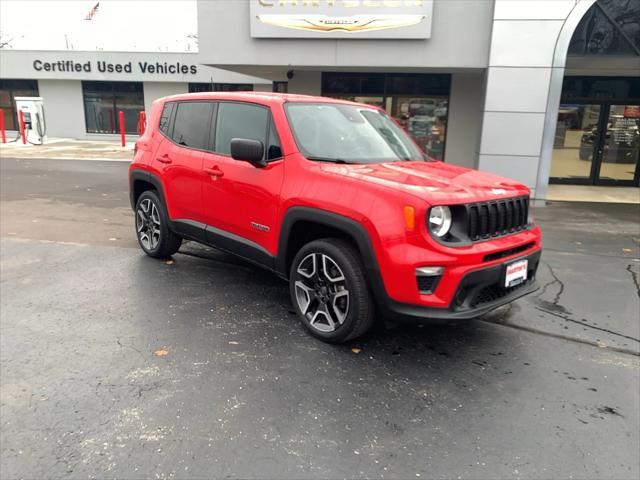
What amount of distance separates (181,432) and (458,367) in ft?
6.45

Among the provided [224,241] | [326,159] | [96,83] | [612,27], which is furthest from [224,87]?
[326,159]

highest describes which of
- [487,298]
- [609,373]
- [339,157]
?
[339,157]

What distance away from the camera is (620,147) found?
1301 cm

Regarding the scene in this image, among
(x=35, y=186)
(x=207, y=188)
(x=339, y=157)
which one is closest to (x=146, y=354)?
(x=207, y=188)

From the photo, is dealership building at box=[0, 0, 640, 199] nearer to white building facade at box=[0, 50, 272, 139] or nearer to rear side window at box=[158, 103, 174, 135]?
rear side window at box=[158, 103, 174, 135]

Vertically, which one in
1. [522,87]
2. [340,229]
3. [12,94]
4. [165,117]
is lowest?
[340,229]

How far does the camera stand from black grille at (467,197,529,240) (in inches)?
134

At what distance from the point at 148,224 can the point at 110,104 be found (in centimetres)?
2071

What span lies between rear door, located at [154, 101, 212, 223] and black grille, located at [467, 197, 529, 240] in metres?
2.70

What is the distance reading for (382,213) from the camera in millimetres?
3309

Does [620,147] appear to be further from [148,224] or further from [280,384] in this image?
[280,384]

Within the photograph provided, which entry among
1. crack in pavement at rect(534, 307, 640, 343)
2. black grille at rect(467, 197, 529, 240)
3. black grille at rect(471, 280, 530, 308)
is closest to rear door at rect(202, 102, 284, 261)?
black grille at rect(467, 197, 529, 240)

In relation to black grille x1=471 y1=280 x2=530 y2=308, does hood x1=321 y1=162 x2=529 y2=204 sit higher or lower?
higher

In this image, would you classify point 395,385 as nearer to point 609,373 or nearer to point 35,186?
point 609,373
